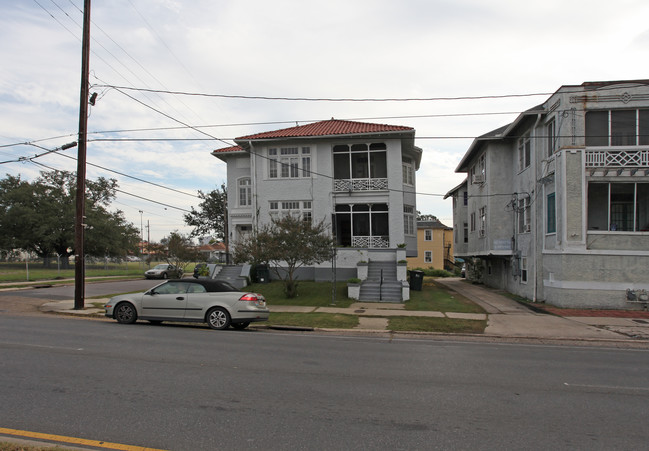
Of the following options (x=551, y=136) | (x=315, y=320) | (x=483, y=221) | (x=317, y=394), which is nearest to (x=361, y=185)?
(x=483, y=221)

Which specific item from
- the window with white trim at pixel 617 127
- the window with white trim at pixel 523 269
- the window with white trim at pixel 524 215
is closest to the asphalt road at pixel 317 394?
the window with white trim at pixel 617 127

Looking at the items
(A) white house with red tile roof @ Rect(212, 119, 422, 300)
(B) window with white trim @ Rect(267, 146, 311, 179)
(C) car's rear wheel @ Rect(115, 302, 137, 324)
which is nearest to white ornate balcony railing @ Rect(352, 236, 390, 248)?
(A) white house with red tile roof @ Rect(212, 119, 422, 300)

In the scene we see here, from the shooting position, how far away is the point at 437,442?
4461mm

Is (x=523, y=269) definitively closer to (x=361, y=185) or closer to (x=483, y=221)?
(x=483, y=221)

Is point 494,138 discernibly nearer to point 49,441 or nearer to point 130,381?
point 130,381

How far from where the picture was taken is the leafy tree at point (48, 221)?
4816 centimetres

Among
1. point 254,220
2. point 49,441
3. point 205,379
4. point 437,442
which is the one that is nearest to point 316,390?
point 205,379

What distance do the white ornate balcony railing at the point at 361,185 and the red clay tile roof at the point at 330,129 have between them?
2.60m

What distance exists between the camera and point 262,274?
23.6 m

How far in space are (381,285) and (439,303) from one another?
292 centimetres

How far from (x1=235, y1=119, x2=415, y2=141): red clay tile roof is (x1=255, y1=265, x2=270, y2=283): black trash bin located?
7315 mm

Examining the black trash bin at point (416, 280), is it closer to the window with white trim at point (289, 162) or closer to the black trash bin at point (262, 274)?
the black trash bin at point (262, 274)

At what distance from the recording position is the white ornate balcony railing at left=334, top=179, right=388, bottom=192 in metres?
24.2

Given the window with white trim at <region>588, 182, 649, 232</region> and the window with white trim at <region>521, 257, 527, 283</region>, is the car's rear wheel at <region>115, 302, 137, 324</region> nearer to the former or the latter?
the window with white trim at <region>521, 257, 527, 283</region>
